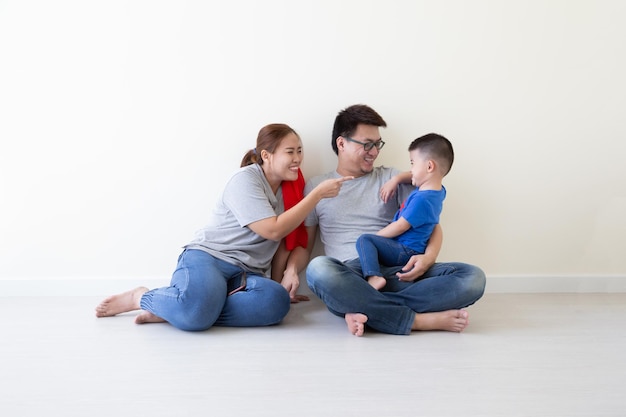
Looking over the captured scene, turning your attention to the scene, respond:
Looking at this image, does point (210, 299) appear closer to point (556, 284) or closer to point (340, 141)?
point (340, 141)

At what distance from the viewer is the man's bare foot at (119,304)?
92.7 inches

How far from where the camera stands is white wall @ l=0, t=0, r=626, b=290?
265cm

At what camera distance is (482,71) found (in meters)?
2.72

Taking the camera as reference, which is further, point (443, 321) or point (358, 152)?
point (358, 152)

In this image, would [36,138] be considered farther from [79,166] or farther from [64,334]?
[64,334]

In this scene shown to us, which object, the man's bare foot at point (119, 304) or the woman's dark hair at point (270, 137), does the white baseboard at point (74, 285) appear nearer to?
the man's bare foot at point (119, 304)

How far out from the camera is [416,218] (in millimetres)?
2271

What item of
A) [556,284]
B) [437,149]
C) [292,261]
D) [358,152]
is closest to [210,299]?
[292,261]

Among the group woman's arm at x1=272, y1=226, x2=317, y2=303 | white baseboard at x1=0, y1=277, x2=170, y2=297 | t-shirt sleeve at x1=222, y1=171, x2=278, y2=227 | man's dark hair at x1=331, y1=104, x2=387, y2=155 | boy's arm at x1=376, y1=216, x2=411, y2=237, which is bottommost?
white baseboard at x1=0, y1=277, x2=170, y2=297

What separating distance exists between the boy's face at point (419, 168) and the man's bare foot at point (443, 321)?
0.54m

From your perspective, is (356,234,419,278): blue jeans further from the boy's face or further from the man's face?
the man's face

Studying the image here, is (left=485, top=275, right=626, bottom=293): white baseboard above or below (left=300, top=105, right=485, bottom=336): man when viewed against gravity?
below

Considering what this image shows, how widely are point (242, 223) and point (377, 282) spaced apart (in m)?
0.59

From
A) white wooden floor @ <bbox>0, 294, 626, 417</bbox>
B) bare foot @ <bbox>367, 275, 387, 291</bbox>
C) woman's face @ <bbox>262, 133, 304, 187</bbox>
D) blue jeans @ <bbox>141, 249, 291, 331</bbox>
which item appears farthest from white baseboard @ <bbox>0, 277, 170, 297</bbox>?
bare foot @ <bbox>367, 275, 387, 291</bbox>
